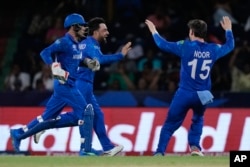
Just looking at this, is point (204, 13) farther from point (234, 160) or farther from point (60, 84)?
point (234, 160)

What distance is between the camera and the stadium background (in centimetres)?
2202

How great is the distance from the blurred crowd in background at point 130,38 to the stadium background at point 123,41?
19 millimetres

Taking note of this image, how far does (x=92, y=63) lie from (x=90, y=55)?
0.23 metres

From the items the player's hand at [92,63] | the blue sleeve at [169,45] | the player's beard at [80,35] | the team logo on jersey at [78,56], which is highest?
the player's beard at [80,35]

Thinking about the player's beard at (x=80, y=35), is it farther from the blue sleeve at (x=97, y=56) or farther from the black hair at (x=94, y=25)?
the black hair at (x=94, y=25)

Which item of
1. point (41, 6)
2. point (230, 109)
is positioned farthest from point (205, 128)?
point (41, 6)

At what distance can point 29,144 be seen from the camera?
2138 cm

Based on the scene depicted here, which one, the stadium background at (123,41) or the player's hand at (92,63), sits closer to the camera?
the player's hand at (92,63)

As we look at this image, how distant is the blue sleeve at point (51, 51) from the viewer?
54.9ft

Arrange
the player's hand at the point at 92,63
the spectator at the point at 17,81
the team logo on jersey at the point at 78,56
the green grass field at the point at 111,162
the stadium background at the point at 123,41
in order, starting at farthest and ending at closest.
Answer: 1. the spectator at the point at 17,81
2. the stadium background at the point at 123,41
3. the player's hand at the point at 92,63
4. the team logo on jersey at the point at 78,56
5. the green grass field at the point at 111,162

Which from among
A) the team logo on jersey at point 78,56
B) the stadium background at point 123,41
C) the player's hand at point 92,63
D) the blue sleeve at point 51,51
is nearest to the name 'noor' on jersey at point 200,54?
the player's hand at point 92,63

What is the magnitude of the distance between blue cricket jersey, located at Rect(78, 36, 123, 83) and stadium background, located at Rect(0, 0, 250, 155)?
3.88 metres

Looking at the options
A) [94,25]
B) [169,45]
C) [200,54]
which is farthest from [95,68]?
[200,54]

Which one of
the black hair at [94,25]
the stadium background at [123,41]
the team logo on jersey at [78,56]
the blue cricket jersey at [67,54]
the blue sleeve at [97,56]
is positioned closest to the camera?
the blue cricket jersey at [67,54]
